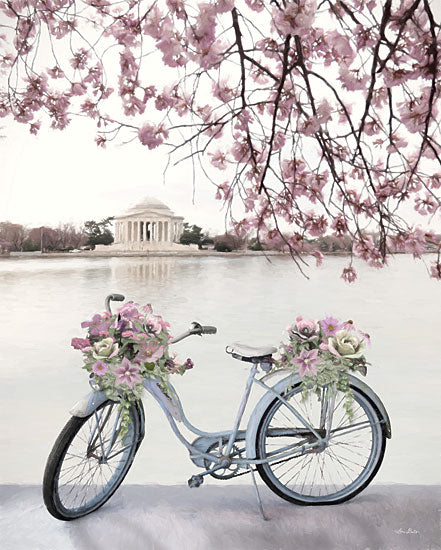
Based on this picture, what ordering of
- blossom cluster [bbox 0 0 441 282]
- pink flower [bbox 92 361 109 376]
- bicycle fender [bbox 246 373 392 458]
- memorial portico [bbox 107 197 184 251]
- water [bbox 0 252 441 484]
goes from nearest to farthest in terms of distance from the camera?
1. pink flower [bbox 92 361 109 376]
2. bicycle fender [bbox 246 373 392 458]
3. blossom cluster [bbox 0 0 441 282]
4. water [bbox 0 252 441 484]
5. memorial portico [bbox 107 197 184 251]

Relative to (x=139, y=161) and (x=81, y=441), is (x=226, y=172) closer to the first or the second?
(x=139, y=161)

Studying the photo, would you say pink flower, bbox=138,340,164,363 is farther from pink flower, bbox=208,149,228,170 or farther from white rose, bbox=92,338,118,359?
pink flower, bbox=208,149,228,170

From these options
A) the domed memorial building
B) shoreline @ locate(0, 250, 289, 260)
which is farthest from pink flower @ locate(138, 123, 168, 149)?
shoreline @ locate(0, 250, 289, 260)

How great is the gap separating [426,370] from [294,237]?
4.06 feet

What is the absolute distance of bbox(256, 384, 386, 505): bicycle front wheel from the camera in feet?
6.11

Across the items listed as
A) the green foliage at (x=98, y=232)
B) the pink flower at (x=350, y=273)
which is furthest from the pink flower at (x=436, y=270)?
the green foliage at (x=98, y=232)

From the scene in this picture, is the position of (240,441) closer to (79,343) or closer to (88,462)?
(88,462)

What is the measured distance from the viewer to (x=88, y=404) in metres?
1.74

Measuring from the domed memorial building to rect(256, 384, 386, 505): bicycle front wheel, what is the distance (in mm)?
1121

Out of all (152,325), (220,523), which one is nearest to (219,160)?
(152,325)

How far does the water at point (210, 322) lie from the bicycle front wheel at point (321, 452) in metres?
0.43

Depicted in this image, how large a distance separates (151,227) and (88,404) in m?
1.05

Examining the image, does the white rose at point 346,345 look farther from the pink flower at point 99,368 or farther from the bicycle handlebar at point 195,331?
the pink flower at point 99,368

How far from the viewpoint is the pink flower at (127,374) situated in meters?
1.72
